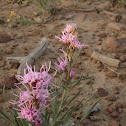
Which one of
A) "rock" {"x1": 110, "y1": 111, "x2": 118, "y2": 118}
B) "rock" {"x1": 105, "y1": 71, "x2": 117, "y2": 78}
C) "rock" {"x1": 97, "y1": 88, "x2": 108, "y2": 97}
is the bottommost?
"rock" {"x1": 110, "y1": 111, "x2": 118, "y2": 118}

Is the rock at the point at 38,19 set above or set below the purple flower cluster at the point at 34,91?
below

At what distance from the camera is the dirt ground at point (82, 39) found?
3166 millimetres

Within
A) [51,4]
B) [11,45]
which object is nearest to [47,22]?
[51,4]

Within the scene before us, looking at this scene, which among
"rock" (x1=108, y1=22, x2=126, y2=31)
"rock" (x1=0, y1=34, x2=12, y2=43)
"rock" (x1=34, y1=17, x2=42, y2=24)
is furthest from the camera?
"rock" (x1=34, y1=17, x2=42, y2=24)

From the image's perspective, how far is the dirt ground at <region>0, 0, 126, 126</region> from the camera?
3.17 meters

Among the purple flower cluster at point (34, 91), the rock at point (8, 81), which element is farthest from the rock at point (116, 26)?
the purple flower cluster at point (34, 91)

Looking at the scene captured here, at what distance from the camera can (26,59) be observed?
3531 millimetres

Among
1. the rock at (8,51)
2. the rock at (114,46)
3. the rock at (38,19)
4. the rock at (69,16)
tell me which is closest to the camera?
the rock at (8,51)

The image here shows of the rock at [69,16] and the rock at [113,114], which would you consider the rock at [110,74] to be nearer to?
the rock at [113,114]

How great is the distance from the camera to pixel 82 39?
462 cm

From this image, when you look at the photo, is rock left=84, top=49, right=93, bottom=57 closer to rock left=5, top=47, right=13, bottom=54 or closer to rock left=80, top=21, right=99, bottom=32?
rock left=80, top=21, right=99, bottom=32

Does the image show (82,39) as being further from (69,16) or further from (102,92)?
(102,92)

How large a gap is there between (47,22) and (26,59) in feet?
5.98

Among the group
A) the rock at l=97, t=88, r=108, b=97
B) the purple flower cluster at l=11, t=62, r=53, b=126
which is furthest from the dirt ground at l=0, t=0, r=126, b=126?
the purple flower cluster at l=11, t=62, r=53, b=126
